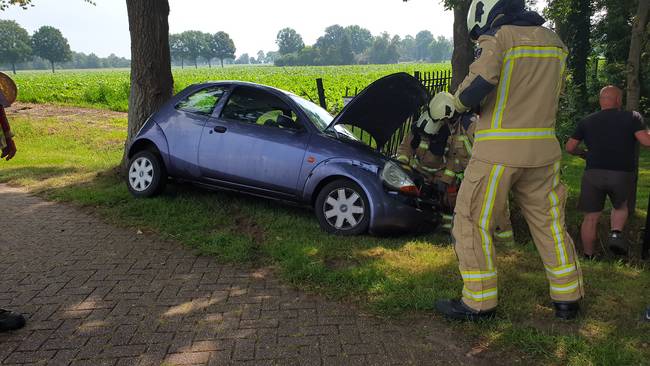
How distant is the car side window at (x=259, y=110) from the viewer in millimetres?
6066

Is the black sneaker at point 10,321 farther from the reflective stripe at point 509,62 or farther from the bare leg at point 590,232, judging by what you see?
the bare leg at point 590,232

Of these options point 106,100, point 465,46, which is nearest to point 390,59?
point 106,100

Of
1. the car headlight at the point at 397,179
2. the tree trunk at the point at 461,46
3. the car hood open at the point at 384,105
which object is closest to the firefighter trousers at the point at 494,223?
the car hood open at the point at 384,105

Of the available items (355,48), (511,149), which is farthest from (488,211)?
(355,48)

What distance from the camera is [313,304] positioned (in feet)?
12.8

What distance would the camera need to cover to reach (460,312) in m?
3.51

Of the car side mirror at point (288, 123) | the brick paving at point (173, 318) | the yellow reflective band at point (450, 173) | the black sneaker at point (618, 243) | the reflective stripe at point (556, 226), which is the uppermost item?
the car side mirror at point (288, 123)

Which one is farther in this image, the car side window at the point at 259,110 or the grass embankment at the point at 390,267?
the car side window at the point at 259,110

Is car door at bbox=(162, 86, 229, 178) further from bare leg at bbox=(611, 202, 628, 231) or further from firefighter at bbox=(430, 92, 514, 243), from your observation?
bare leg at bbox=(611, 202, 628, 231)

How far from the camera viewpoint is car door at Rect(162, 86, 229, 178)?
6340 millimetres

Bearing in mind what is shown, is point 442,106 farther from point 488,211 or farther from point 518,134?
point 488,211

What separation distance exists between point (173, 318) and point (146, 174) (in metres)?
3.44

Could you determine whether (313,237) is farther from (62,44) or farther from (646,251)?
(62,44)

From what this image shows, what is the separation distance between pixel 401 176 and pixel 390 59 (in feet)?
436
